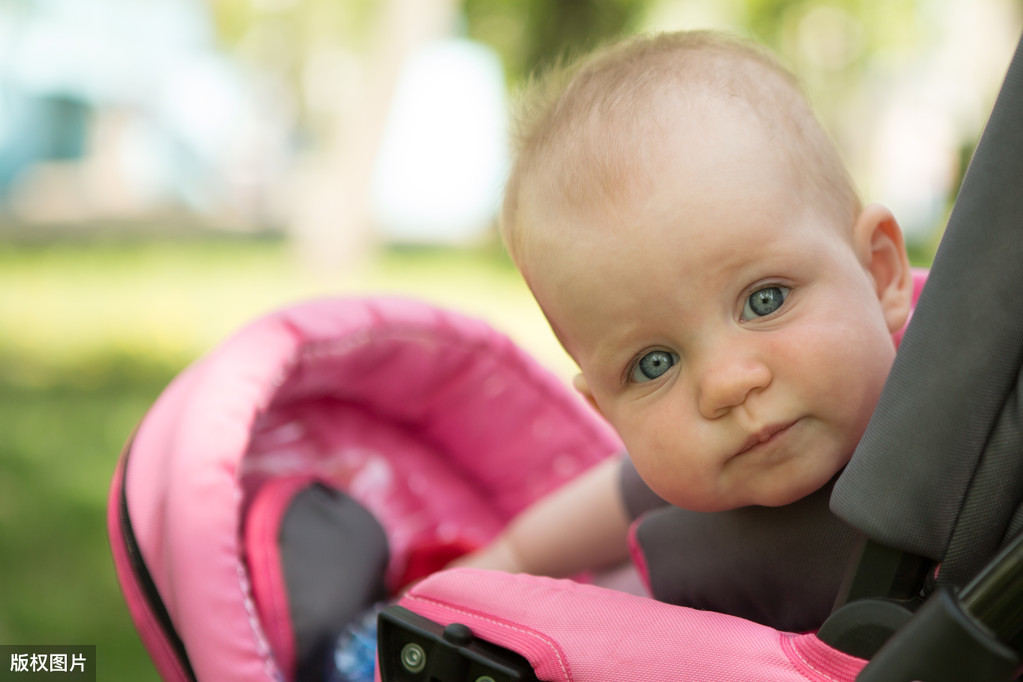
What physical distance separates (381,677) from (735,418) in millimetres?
480

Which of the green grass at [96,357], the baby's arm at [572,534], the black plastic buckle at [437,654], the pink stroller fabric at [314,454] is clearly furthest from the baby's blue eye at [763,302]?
the green grass at [96,357]

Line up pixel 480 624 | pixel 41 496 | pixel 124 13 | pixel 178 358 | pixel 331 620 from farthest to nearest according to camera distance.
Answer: pixel 124 13, pixel 178 358, pixel 41 496, pixel 331 620, pixel 480 624

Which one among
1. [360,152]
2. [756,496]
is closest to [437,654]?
[756,496]

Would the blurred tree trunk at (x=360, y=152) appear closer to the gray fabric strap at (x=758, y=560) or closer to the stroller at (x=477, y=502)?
the stroller at (x=477, y=502)

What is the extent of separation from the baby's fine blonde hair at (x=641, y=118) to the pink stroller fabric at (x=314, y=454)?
19.3 inches

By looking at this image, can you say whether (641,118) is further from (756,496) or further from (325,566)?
(325,566)

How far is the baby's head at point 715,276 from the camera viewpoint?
1049mm

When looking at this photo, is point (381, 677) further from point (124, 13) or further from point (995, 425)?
point (124, 13)

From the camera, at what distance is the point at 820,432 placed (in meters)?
1.06

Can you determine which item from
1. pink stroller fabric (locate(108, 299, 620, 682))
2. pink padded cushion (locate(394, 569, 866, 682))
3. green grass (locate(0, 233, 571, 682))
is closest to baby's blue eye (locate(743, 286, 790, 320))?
pink padded cushion (locate(394, 569, 866, 682))

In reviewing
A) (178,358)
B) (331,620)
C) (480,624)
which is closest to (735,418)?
(480,624)

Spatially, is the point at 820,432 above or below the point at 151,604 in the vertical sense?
above

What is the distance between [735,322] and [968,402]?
0.95 feet

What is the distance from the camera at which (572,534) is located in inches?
65.5
